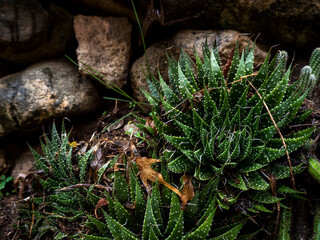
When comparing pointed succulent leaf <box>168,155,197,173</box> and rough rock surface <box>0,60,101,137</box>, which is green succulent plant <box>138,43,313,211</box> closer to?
pointed succulent leaf <box>168,155,197,173</box>

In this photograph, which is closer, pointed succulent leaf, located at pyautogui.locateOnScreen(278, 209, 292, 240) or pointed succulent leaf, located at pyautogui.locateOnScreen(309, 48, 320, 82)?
pointed succulent leaf, located at pyautogui.locateOnScreen(278, 209, 292, 240)

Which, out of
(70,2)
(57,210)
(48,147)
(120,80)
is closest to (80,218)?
(57,210)

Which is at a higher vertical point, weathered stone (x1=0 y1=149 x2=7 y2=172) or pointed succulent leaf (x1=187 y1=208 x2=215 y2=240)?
pointed succulent leaf (x1=187 y1=208 x2=215 y2=240)

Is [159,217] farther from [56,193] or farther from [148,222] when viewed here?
[56,193]

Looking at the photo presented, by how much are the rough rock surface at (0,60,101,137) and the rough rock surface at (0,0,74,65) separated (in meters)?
0.16

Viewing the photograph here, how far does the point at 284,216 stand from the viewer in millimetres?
1754

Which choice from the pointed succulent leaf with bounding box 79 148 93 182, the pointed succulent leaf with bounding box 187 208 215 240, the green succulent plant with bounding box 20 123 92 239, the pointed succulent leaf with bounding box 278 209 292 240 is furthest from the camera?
the pointed succulent leaf with bounding box 79 148 93 182

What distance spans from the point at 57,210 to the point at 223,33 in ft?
7.43

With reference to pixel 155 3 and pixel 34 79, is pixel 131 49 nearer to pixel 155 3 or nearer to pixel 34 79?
pixel 155 3

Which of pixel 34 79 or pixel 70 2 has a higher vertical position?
pixel 70 2

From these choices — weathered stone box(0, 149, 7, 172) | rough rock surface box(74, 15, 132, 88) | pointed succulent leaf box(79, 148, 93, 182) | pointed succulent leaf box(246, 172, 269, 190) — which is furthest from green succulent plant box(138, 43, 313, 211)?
weathered stone box(0, 149, 7, 172)

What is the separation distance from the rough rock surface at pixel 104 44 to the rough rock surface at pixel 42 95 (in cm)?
22

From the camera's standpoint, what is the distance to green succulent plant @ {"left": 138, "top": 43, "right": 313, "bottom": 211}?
5.44 ft

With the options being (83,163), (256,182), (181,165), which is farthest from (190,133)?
(83,163)
